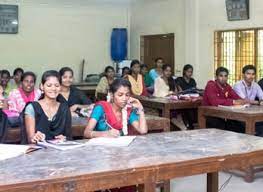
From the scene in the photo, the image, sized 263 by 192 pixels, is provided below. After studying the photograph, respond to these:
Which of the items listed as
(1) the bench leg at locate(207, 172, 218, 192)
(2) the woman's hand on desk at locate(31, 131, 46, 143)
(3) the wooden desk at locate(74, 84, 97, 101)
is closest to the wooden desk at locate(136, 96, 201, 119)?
(1) the bench leg at locate(207, 172, 218, 192)

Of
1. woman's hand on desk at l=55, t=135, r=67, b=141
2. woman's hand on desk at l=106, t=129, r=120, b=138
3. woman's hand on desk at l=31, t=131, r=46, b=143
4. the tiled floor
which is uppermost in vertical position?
woman's hand on desk at l=31, t=131, r=46, b=143

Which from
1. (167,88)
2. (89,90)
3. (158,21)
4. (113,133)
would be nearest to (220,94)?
(167,88)

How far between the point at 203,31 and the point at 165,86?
175 centimetres

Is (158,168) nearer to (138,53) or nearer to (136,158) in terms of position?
(136,158)

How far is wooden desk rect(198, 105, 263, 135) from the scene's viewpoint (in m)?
4.79

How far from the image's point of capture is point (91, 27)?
1059 cm

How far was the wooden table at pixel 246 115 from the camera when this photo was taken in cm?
478

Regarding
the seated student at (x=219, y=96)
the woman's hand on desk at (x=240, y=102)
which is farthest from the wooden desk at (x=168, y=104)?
the woman's hand on desk at (x=240, y=102)

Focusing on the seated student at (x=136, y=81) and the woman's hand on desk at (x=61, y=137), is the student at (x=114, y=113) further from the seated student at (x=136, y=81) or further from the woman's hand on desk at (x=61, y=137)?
the seated student at (x=136, y=81)

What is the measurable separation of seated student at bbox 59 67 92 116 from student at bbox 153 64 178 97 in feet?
7.29

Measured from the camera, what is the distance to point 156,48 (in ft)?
32.7

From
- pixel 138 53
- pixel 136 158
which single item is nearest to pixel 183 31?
pixel 138 53

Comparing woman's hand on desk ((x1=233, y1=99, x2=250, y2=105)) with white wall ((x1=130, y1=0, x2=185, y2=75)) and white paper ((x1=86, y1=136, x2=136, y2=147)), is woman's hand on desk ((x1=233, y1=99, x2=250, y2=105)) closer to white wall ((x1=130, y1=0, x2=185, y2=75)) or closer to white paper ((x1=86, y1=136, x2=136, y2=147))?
white paper ((x1=86, y1=136, x2=136, y2=147))

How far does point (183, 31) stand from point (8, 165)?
695cm
